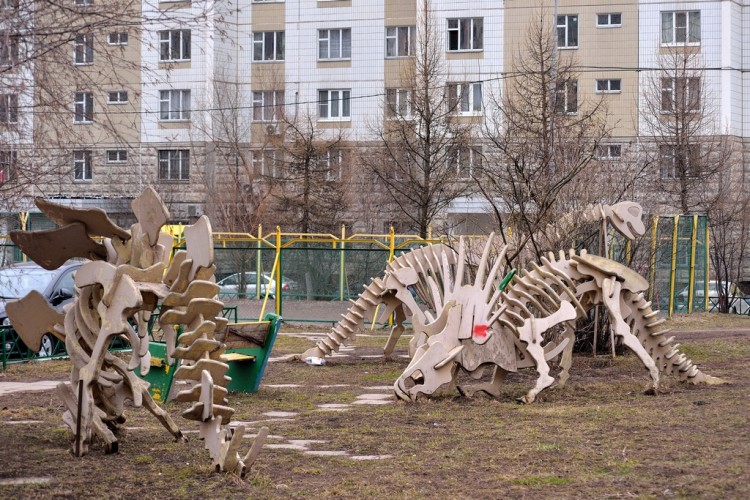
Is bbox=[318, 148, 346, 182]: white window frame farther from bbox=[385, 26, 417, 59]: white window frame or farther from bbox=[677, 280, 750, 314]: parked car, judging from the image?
bbox=[677, 280, 750, 314]: parked car

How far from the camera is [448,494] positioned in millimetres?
7477

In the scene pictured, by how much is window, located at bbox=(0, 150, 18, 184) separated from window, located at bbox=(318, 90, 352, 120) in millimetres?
33848

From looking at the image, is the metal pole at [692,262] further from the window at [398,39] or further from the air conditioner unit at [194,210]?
the air conditioner unit at [194,210]

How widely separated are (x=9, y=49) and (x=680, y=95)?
99.9 ft

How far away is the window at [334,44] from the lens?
42469 millimetres

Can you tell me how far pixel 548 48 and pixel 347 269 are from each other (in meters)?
8.62

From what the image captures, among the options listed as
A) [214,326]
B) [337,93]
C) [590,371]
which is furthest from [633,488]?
[337,93]

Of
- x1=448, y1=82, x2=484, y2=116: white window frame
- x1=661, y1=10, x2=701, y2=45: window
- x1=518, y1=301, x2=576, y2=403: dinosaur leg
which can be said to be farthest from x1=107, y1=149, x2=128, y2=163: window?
x1=518, y1=301, x2=576, y2=403: dinosaur leg

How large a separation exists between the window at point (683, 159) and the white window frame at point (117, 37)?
26671mm

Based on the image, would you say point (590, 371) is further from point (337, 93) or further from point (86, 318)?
point (337, 93)

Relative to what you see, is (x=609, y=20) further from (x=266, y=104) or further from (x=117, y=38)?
(x=117, y=38)

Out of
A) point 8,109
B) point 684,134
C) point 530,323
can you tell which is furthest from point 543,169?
point 684,134

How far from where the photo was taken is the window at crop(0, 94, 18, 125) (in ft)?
24.6

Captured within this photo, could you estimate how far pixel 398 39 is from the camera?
41.8 m
